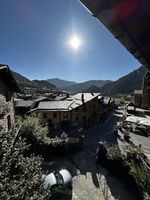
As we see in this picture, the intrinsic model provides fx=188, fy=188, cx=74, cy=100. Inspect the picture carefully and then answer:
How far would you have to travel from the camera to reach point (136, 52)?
7.61 ft

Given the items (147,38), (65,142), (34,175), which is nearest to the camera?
(147,38)

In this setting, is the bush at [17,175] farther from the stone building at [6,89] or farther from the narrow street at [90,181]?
the narrow street at [90,181]

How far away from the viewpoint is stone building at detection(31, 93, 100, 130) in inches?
1463

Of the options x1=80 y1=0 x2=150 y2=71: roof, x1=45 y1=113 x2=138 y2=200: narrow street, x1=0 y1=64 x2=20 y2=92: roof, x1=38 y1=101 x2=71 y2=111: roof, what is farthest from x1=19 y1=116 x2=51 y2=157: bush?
x1=80 y1=0 x2=150 y2=71: roof

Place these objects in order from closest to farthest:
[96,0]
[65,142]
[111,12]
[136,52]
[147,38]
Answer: [96,0], [111,12], [147,38], [136,52], [65,142]

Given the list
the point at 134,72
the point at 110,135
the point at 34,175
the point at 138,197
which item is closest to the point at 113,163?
the point at 138,197

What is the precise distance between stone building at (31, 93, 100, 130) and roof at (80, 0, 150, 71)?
114 ft

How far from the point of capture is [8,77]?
16641 millimetres

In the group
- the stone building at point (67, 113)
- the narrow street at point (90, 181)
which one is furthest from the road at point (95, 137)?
A: the stone building at point (67, 113)

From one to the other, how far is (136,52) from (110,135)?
32.4 m

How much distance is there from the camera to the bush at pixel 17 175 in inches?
273

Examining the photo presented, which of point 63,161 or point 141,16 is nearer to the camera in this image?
point 141,16

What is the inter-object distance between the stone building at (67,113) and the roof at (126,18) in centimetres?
3464

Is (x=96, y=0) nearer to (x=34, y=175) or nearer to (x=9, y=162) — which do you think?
(x=9, y=162)
